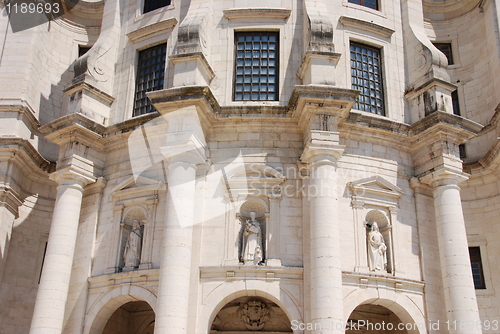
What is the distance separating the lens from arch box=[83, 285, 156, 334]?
60.5 ft

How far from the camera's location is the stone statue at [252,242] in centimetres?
1811

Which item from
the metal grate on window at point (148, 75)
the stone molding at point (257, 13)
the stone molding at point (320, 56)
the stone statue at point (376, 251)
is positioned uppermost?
the stone molding at point (257, 13)

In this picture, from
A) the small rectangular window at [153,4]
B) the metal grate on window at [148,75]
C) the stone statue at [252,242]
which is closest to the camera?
the stone statue at [252,242]

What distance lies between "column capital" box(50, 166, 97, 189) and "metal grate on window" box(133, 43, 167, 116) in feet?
10.4

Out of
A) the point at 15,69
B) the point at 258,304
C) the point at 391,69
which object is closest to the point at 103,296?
the point at 258,304

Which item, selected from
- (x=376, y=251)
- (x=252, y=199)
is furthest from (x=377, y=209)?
(x=252, y=199)

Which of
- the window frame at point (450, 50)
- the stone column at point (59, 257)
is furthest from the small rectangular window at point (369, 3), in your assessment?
the stone column at point (59, 257)

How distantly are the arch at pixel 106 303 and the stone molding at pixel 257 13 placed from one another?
34.3 feet

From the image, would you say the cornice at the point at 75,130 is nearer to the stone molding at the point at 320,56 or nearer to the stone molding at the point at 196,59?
the stone molding at the point at 196,59

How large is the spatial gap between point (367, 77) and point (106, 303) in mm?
12323

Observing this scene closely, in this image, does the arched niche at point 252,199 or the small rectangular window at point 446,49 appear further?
the small rectangular window at point 446,49

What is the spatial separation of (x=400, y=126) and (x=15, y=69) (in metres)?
15.9

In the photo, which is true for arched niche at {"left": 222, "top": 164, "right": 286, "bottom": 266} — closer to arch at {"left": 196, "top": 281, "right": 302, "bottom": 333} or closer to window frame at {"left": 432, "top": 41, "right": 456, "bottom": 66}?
arch at {"left": 196, "top": 281, "right": 302, "bottom": 333}

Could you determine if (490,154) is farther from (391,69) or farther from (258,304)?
(258,304)
